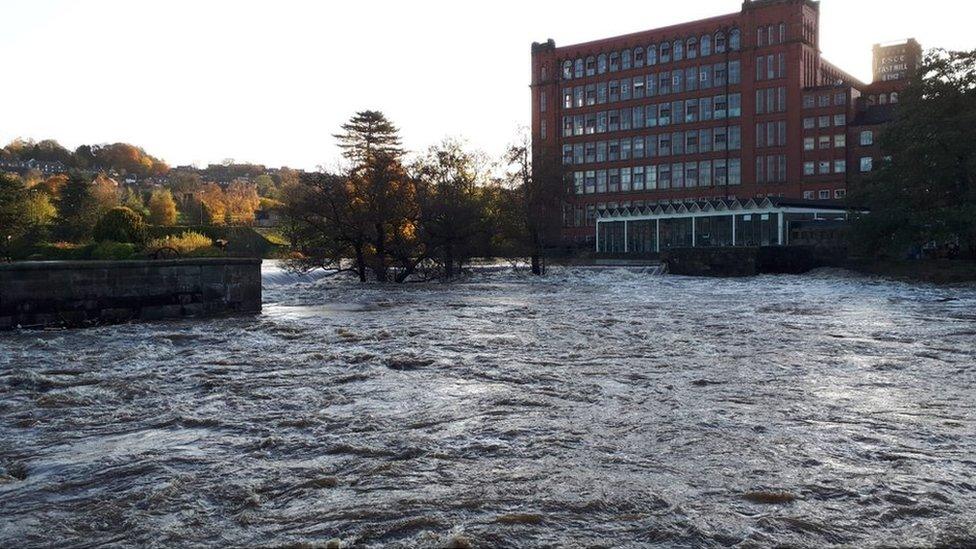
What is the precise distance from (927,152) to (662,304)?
74.0 ft

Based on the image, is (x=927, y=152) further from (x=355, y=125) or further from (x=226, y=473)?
(x=355, y=125)

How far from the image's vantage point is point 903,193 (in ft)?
126

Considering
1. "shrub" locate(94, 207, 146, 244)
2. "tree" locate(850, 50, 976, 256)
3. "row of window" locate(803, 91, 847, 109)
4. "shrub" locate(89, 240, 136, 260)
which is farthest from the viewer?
"row of window" locate(803, 91, 847, 109)

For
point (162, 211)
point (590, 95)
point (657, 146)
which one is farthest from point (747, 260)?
point (590, 95)

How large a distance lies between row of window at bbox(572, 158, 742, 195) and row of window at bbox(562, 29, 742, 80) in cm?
1268

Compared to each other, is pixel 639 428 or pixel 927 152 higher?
pixel 927 152

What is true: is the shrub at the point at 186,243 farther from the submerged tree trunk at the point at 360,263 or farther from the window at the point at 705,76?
the window at the point at 705,76

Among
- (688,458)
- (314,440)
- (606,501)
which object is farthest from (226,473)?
(688,458)

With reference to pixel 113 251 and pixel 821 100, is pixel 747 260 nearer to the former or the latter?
pixel 113 251

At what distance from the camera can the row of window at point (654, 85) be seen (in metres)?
87.7

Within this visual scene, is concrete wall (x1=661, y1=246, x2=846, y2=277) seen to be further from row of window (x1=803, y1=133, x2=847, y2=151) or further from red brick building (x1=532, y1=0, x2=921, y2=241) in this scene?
row of window (x1=803, y1=133, x2=847, y2=151)

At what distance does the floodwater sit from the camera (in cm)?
459

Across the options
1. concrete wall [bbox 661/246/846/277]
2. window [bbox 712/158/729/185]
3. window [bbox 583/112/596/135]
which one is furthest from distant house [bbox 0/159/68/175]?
concrete wall [bbox 661/246/846/277]

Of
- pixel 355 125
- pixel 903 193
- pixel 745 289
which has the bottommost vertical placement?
pixel 745 289
